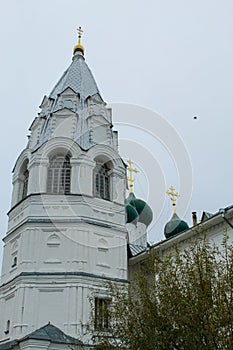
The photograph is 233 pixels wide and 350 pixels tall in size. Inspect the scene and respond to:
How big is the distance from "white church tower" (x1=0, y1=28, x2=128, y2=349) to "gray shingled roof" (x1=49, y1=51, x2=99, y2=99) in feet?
0.33

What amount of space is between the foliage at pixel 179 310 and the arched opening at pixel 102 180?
27.9 feet

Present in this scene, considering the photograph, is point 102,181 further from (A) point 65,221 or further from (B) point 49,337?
(B) point 49,337

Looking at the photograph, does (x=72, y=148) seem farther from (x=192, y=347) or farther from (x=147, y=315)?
(x=192, y=347)

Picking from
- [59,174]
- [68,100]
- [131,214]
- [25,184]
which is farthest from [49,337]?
[131,214]

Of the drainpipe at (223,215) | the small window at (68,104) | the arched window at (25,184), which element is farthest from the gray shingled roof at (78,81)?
the drainpipe at (223,215)

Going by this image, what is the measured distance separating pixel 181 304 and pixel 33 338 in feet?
22.8

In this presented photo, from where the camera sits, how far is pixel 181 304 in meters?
7.71

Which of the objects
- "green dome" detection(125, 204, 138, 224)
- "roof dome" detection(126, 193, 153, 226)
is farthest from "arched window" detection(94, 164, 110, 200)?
"roof dome" detection(126, 193, 153, 226)

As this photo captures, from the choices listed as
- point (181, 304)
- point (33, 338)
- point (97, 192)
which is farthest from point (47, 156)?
point (181, 304)

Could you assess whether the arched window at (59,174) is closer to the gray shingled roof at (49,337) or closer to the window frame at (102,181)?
the window frame at (102,181)

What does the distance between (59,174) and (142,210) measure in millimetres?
10403

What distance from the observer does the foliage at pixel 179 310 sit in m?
7.18

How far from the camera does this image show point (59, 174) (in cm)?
1723

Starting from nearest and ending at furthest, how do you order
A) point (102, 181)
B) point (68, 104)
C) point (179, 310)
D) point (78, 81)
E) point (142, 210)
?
point (179, 310), point (102, 181), point (68, 104), point (78, 81), point (142, 210)
